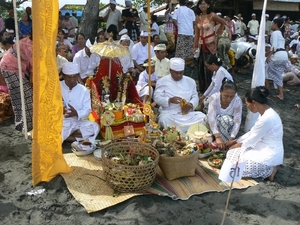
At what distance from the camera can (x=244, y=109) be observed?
24.7ft

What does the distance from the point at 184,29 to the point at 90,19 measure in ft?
8.68

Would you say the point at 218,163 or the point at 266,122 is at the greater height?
the point at 266,122

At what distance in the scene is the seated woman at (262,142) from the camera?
4215mm

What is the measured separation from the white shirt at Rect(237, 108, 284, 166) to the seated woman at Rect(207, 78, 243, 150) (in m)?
0.84

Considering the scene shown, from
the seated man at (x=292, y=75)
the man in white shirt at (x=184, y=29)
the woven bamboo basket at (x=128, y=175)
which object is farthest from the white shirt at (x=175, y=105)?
the seated man at (x=292, y=75)

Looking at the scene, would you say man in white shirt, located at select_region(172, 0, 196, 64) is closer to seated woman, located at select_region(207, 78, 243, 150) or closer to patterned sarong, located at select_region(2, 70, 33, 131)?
seated woman, located at select_region(207, 78, 243, 150)

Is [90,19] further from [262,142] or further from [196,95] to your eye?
[262,142]

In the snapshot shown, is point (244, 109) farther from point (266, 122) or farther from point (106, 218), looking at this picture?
point (106, 218)

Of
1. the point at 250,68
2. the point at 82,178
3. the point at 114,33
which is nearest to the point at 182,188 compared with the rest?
the point at 82,178

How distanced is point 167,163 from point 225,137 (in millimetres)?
1569

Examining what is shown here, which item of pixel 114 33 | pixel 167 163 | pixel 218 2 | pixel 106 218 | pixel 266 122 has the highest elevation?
pixel 218 2

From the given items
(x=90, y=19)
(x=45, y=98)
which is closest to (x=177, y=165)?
(x=45, y=98)

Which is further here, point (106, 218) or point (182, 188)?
point (182, 188)

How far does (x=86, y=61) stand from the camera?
7.48m
